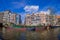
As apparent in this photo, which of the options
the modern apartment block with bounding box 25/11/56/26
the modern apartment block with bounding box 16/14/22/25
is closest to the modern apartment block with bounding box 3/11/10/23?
the modern apartment block with bounding box 16/14/22/25

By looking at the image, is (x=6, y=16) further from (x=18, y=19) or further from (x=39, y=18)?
(x=39, y=18)

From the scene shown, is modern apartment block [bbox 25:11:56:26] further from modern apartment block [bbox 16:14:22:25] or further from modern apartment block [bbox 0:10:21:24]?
modern apartment block [bbox 0:10:21:24]

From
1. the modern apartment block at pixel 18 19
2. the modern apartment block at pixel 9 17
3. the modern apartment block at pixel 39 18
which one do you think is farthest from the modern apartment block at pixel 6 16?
the modern apartment block at pixel 39 18

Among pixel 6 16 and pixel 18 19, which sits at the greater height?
pixel 6 16

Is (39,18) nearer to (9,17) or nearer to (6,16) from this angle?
(9,17)

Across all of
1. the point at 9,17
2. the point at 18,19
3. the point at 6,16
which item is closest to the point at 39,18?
the point at 18,19

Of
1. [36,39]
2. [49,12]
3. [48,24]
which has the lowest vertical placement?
[36,39]

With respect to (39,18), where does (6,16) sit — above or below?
above

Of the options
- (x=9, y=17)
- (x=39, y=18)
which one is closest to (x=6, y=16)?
(x=9, y=17)

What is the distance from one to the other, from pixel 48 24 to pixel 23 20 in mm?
1160

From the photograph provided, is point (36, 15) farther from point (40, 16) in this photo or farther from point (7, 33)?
point (7, 33)

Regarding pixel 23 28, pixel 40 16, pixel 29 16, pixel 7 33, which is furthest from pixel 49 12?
pixel 7 33

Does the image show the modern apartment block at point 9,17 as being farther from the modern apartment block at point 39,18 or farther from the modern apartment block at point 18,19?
the modern apartment block at point 39,18

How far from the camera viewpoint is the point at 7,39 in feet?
20.3
